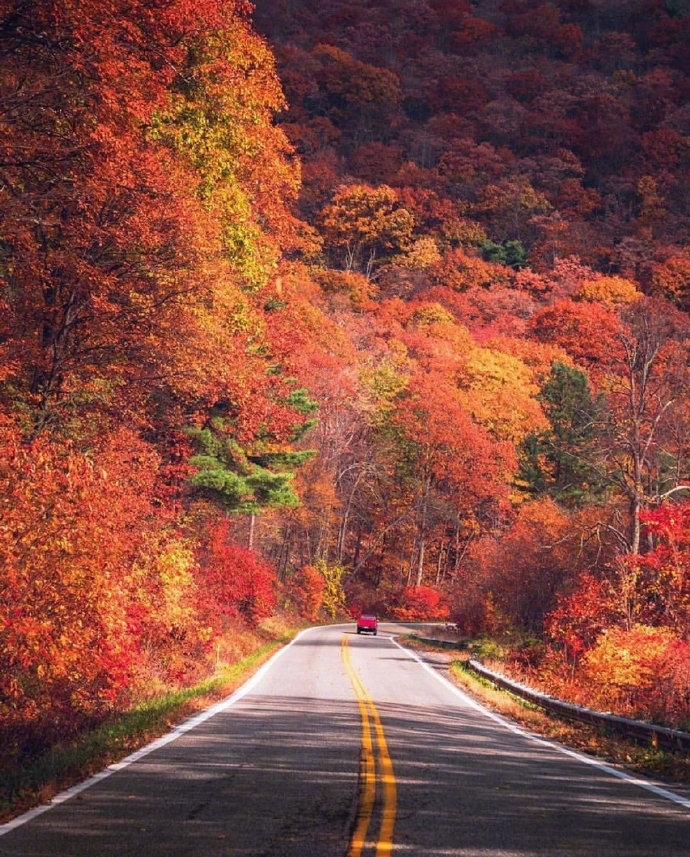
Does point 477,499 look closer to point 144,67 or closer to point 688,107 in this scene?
point 144,67

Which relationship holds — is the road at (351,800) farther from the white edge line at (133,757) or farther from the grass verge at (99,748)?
the grass verge at (99,748)

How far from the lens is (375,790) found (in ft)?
30.7

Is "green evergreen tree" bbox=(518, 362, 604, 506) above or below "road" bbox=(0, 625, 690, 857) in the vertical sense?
above

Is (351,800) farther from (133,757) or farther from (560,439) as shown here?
(560,439)

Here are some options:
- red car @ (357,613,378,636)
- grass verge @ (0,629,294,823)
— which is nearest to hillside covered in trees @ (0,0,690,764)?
grass verge @ (0,629,294,823)

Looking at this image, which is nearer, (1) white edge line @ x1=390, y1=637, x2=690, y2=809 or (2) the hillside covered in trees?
(1) white edge line @ x1=390, y1=637, x2=690, y2=809

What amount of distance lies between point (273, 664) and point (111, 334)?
13902mm

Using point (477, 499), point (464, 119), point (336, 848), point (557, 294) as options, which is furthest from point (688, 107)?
point (336, 848)

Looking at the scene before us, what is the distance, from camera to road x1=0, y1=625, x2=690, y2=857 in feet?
23.3

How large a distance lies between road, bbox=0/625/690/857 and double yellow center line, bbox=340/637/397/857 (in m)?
0.02

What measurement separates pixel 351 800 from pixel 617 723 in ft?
24.7

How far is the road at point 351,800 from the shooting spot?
23.3 ft

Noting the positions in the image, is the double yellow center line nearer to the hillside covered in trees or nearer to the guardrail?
the guardrail

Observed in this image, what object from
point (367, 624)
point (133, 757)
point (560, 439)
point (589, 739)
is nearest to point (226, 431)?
point (589, 739)
